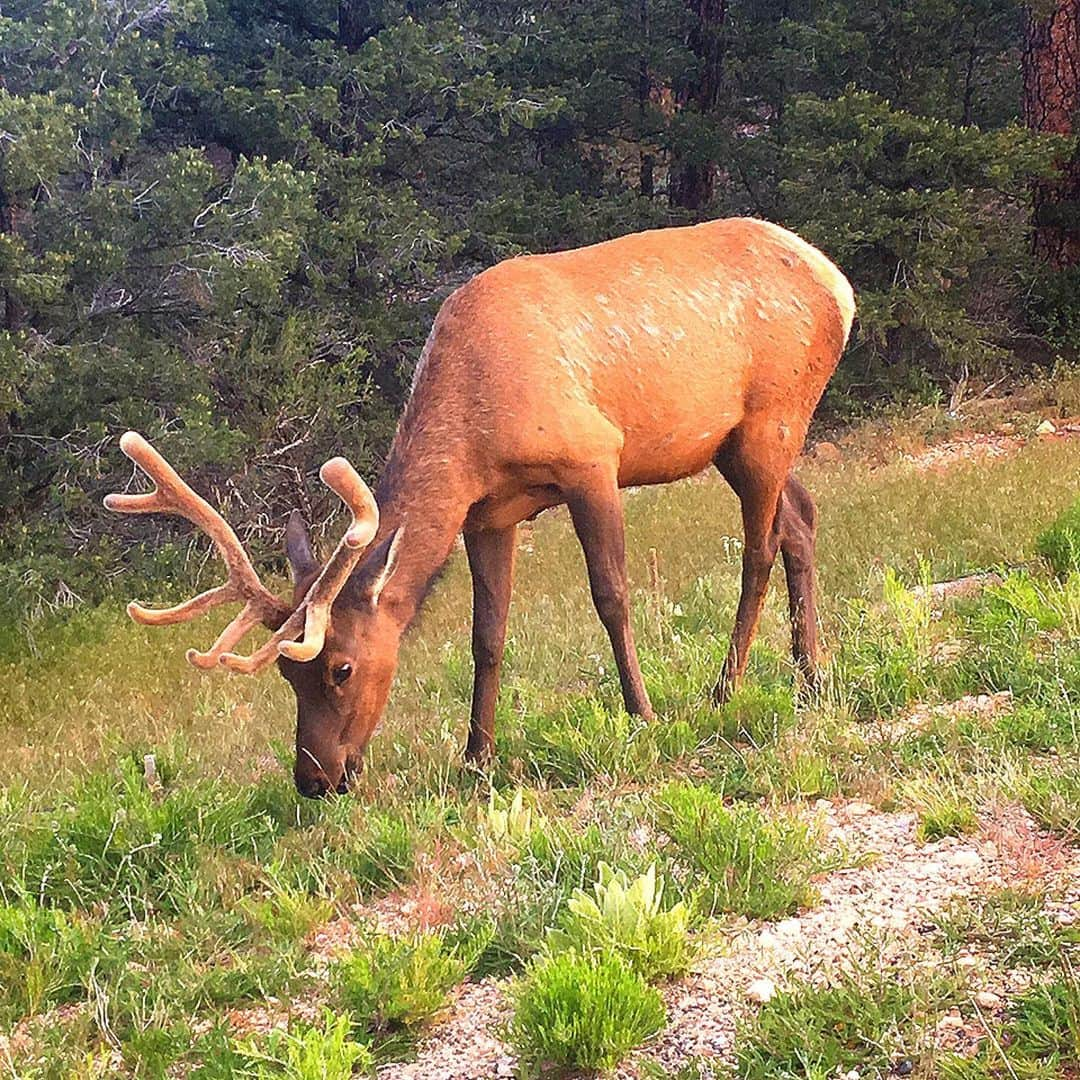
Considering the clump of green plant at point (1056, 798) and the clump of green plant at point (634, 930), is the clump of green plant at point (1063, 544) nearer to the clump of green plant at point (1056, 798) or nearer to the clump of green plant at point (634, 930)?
the clump of green plant at point (1056, 798)

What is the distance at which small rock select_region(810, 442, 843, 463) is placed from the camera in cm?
1305

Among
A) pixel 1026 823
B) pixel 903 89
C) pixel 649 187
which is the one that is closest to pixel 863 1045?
pixel 1026 823

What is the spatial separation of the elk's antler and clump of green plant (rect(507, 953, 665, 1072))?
5.72 ft

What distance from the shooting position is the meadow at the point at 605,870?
2627mm

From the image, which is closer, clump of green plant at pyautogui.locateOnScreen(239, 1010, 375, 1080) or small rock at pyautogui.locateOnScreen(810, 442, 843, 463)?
clump of green plant at pyautogui.locateOnScreen(239, 1010, 375, 1080)

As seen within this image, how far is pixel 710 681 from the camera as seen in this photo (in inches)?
214

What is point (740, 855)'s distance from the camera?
11.2 ft


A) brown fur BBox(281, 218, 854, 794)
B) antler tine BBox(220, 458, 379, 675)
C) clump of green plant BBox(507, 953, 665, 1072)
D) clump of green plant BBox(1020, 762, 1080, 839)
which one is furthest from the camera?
brown fur BBox(281, 218, 854, 794)

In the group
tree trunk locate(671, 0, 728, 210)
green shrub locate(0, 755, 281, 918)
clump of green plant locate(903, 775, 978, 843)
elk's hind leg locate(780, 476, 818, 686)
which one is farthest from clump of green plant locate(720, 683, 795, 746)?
tree trunk locate(671, 0, 728, 210)

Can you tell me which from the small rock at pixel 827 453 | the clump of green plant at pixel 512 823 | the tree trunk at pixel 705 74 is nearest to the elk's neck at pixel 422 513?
the clump of green plant at pixel 512 823

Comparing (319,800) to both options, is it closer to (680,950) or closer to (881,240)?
(680,950)

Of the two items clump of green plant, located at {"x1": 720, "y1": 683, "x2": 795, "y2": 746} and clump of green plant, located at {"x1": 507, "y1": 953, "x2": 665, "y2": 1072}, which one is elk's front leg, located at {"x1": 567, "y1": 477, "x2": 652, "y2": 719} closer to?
clump of green plant, located at {"x1": 720, "y1": 683, "x2": 795, "y2": 746}

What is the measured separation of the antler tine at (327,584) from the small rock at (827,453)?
31.0 feet

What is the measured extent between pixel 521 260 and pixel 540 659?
2.26 meters
